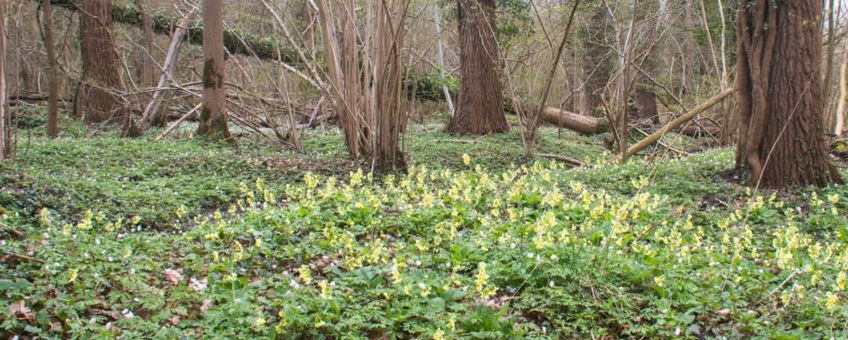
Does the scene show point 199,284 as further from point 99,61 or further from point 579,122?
point 579,122

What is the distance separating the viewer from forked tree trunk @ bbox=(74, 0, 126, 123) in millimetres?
13938

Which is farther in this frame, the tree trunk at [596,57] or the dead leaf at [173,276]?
the tree trunk at [596,57]

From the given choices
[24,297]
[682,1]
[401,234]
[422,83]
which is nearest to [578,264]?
[401,234]

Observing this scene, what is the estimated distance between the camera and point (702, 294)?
11.7 feet

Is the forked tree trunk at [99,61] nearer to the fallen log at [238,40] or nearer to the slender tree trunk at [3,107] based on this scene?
the fallen log at [238,40]

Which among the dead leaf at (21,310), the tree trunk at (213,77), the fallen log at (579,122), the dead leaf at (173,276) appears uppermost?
the tree trunk at (213,77)

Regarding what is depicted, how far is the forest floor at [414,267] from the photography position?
10.5 feet

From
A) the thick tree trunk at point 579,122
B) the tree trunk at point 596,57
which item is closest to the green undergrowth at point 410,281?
the thick tree trunk at point 579,122

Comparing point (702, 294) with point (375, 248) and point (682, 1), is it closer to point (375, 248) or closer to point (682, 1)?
point (375, 248)

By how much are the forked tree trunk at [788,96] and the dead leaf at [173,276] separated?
5.70 m

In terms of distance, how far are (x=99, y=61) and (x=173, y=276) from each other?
12.2 metres

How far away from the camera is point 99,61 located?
1409 cm

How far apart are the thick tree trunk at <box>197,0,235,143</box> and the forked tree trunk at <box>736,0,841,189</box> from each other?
8030mm

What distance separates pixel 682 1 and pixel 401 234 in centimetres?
1392
